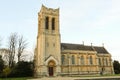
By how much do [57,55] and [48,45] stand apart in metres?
3.62

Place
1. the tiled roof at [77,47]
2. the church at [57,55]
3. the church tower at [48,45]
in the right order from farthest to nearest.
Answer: the tiled roof at [77,47], the church at [57,55], the church tower at [48,45]

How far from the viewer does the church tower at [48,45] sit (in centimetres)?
4122

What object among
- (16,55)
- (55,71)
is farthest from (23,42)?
(55,71)

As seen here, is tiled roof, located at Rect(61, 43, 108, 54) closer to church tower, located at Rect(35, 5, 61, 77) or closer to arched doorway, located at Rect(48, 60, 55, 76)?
church tower, located at Rect(35, 5, 61, 77)

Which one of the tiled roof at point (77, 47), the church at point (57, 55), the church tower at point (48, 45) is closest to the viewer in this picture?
the church tower at point (48, 45)

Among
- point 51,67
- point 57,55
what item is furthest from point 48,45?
point 51,67

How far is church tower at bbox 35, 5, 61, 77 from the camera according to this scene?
1623 inches

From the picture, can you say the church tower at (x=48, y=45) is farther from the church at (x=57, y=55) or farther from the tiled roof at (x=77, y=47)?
the tiled roof at (x=77, y=47)

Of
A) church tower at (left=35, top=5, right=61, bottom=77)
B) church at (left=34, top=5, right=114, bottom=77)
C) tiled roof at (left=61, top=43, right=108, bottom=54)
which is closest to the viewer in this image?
church tower at (left=35, top=5, right=61, bottom=77)

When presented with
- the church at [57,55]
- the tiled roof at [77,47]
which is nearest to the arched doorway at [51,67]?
the church at [57,55]

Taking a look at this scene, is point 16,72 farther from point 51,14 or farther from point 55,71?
point 51,14

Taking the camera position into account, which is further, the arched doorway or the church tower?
the arched doorway

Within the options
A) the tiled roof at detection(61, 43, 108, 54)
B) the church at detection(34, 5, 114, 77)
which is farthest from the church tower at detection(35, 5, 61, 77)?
the tiled roof at detection(61, 43, 108, 54)

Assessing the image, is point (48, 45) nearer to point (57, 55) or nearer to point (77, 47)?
point (57, 55)
